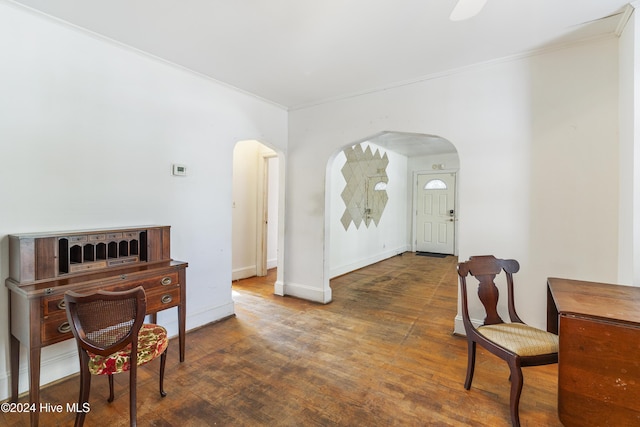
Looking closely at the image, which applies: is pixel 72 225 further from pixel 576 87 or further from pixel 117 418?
pixel 576 87

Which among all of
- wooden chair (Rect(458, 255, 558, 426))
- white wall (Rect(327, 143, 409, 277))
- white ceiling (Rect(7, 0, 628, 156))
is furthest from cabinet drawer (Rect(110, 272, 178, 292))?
wooden chair (Rect(458, 255, 558, 426))

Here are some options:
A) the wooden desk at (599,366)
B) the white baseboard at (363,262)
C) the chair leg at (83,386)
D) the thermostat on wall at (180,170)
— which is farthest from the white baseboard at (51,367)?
the white baseboard at (363,262)

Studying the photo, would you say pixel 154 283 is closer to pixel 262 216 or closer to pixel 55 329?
pixel 55 329

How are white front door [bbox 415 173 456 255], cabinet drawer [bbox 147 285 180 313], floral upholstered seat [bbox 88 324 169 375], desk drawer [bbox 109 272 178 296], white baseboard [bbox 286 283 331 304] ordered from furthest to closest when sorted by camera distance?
white front door [bbox 415 173 456 255]
white baseboard [bbox 286 283 331 304]
cabinet drawer [bbox 147 285 180 313]
desk drawer [bbox 109 272 178 296]
floral upholstered seat [bbox 88 324 169 375]

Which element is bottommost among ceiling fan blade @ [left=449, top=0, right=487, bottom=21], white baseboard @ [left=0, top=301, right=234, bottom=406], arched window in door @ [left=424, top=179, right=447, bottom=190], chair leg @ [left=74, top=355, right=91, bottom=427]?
white baseboard @ [left=0, top=301, right=234, bottom=406]

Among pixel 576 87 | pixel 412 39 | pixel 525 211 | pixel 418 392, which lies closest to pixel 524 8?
pixel 412 39

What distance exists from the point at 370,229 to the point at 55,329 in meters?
5.31

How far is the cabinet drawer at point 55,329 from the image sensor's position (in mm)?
1720

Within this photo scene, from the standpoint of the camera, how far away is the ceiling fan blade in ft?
6.39

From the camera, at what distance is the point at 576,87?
2457mm

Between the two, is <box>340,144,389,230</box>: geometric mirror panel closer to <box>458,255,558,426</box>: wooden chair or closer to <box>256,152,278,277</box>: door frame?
<box>256,152,278,277</box>: door frame

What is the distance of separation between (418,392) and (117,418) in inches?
76.6

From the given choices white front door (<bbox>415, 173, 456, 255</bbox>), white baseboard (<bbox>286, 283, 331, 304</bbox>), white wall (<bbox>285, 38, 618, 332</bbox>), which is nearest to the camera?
white wall (<bbox>285, 38, 618, 332</bbox>)

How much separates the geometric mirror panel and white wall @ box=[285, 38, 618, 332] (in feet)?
7.59
